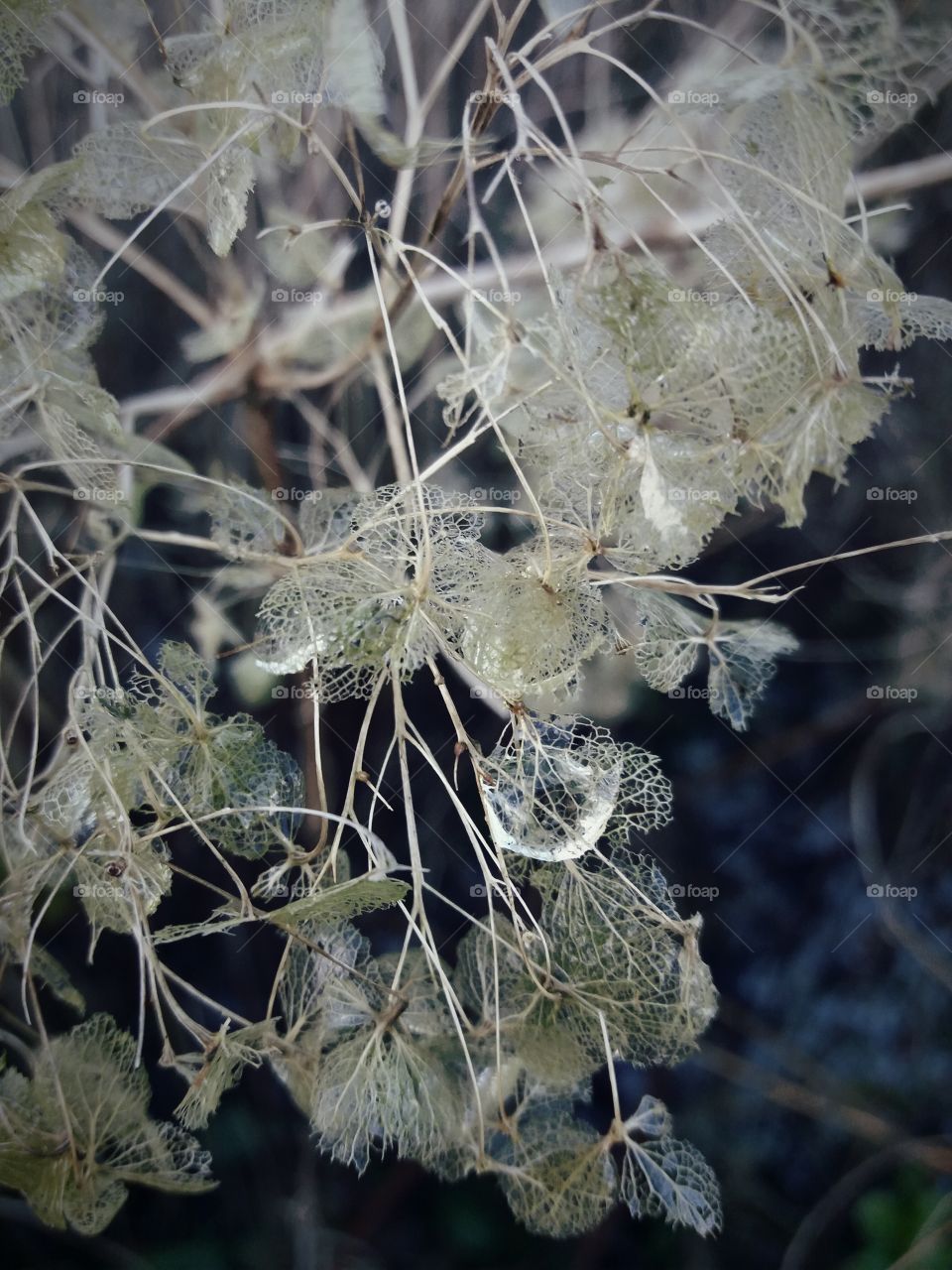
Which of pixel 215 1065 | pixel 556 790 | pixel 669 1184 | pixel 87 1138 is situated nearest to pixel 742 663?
pixel 556 790

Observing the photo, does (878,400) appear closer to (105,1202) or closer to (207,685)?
(207,685)

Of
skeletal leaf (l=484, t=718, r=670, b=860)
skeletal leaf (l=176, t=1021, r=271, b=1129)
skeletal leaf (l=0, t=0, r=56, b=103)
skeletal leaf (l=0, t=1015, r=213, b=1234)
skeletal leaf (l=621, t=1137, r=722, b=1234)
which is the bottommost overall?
skeletal leaf (l=621, t=1137, r=722, b=1234)

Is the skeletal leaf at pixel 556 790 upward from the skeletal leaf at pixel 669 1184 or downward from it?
upward

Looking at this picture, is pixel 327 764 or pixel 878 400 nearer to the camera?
pixel 878 400

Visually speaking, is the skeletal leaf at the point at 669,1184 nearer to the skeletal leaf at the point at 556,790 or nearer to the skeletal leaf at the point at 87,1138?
the skeletal leaf at the point at 556,790

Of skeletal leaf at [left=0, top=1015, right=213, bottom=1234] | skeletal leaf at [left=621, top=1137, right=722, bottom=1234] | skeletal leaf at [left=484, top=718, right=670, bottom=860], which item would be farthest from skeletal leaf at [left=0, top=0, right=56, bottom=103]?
skeletal leaf at [left=621, top=1137, right=722, bottom=1234]

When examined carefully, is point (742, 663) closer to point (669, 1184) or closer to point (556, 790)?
point (556, 790)

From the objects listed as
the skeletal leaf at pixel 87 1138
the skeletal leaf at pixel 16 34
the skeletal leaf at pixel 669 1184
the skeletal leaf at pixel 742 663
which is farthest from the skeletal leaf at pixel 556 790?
the skeletal leaf at pixel 16 34

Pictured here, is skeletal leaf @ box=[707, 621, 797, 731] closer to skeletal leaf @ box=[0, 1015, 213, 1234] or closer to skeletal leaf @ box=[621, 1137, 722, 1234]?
skeletal leaf @ box=[621, 1137, 722, 1234]

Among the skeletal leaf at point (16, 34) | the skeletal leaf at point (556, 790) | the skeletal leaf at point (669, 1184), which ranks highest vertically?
the skeletal leaf at point (16, 34)

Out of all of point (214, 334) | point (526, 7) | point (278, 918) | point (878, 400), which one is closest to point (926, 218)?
point (878, 400)

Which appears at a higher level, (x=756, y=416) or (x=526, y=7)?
(x=526, y=7)
